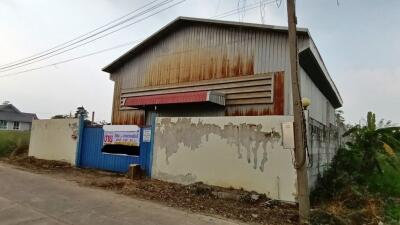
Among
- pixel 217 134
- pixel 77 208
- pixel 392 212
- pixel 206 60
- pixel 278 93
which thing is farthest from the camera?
pixel 206 60

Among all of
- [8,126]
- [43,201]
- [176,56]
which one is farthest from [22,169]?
[8,126]

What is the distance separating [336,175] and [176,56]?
7.87 m

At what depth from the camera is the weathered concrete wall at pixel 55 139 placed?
48.7 feet

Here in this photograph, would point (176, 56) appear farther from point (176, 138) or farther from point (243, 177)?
point (243, 177)

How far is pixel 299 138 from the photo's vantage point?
690cm

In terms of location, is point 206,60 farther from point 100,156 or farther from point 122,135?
point 100,156

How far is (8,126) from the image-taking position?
55.8 metres

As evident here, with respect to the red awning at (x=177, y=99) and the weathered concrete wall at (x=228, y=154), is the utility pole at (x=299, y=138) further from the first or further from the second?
the red awning at (x=177, y=99)

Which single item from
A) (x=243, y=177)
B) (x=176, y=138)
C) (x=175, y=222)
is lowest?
(x=175, y=222)

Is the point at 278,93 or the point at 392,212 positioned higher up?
the point at 278,93

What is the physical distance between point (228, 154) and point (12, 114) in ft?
190

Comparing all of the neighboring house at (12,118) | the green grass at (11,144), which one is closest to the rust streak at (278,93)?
the green grass at (11,144)

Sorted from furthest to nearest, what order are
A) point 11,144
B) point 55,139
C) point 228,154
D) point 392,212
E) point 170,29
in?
1. point 11,144
2. point 55,139
3. point 170,29
4. point 228,154
5. point 392,212

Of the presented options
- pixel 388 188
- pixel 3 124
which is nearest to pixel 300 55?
pixel 388 188
